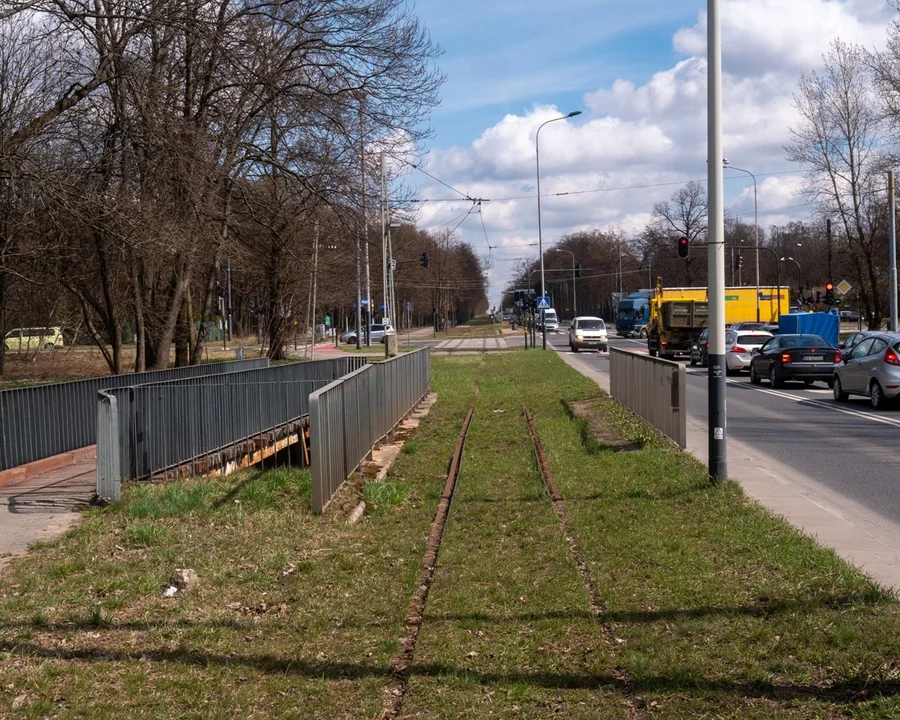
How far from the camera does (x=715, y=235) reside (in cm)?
1049

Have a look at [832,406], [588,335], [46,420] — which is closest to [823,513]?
[46,420]

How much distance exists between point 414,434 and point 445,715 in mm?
13302

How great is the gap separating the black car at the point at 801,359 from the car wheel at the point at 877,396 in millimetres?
5746

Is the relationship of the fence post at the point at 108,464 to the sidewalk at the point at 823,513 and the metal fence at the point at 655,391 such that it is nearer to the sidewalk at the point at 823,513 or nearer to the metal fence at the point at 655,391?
the sidewalk at the point at 823,513

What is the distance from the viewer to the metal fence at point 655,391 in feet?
45.6

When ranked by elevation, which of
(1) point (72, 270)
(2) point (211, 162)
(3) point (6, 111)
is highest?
(3) point (6, 111)

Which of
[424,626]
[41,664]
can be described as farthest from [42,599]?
[424,626]

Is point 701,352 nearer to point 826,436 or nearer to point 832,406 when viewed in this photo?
point 832,406

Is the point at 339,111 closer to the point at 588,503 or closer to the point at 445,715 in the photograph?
the point at 588,503

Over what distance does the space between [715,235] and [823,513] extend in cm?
302

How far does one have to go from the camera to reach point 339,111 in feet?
73.0

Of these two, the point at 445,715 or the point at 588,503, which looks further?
the point at 588,503

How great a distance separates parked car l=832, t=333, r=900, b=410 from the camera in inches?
773

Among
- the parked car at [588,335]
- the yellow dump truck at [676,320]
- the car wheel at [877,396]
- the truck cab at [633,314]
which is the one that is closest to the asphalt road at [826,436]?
the car wheel at [877,396]
